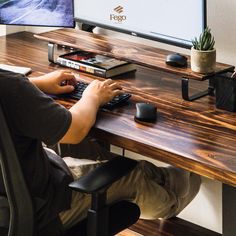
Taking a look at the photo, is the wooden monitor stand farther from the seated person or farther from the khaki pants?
the khaki pants

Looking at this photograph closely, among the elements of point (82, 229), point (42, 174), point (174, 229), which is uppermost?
point (42, 174)

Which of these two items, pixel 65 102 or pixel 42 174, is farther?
pixel 65 102

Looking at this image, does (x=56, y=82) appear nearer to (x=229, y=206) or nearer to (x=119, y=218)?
(x=119, y=218)

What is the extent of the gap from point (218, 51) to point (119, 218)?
0.88 meters

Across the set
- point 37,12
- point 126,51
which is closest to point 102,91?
point 126,51

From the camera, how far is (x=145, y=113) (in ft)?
6.23

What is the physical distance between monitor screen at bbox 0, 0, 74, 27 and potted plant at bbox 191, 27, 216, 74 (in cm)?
73

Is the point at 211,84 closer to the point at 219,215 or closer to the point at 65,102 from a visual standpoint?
the point at 65,102

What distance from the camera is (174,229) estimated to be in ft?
9.02

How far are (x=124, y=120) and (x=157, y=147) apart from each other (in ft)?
0.73

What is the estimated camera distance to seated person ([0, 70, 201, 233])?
5.25 feet

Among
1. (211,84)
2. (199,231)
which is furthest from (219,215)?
(211,84)

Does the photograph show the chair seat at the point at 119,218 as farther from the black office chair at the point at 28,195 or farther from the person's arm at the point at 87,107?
the person's arm at the point at 87,107

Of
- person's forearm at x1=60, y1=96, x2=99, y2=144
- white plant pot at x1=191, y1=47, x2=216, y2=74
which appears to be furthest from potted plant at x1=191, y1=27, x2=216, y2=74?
person's forearm at x1=60, y1=96, x2=99, y2=144
